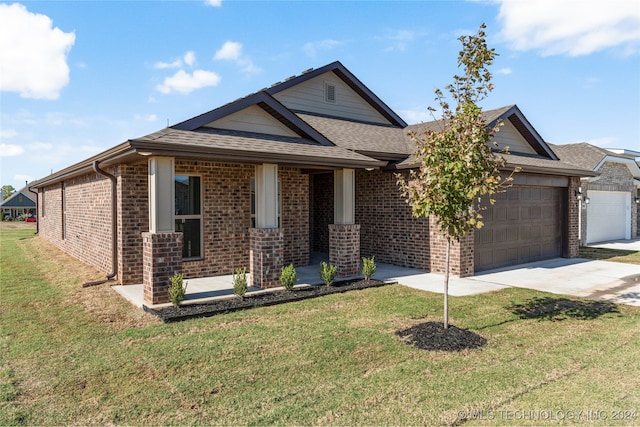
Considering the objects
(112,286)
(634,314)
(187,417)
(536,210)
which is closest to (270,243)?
(112,286)

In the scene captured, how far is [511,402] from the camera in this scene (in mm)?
4141

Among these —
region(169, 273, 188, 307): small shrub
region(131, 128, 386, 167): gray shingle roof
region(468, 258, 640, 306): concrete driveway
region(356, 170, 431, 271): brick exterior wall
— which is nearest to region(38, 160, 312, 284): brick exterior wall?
region(131, 128, 386, 167): gray shingle roof

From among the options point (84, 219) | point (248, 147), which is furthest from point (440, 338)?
point (84, 219)

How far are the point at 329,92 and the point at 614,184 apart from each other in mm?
16075

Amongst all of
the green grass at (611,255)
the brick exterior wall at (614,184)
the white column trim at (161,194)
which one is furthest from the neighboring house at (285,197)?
the brick exterior wall at (614,184)

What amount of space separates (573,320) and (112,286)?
9.14 metres

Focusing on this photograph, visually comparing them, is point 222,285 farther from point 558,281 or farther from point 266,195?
point 558,281

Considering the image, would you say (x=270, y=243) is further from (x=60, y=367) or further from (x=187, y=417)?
(x=187, y=417)

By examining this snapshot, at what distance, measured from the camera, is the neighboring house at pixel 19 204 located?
59000 mm

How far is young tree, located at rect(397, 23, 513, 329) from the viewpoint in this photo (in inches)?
229

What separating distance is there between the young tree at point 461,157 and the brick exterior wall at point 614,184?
1579 cm

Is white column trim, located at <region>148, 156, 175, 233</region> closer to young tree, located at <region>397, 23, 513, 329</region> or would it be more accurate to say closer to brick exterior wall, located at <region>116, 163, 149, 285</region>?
brick exterior wall, located at <region>116, 163, 149, 285</region>

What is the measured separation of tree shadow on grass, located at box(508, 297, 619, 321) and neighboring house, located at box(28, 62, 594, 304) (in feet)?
9.05

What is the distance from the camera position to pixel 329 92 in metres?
14.9
